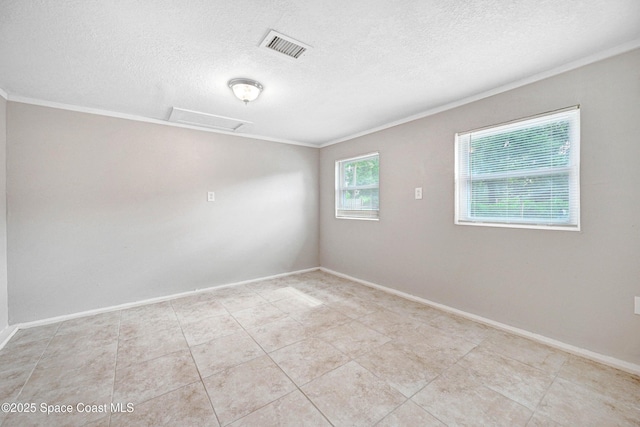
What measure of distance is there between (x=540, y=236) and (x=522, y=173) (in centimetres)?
58

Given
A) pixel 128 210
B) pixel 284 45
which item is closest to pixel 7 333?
pixel 128 210

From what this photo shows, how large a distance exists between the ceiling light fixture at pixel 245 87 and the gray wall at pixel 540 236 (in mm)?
1936

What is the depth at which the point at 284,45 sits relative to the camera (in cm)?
176

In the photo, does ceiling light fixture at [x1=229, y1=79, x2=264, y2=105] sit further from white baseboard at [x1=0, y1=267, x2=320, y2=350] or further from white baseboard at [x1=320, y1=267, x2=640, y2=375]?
white baseboard at [x1=320, y1=267, x2=640, y2=375]

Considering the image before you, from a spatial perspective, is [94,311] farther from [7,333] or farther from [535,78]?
[535,78]

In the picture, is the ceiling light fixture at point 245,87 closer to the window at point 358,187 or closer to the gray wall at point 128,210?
the gray wall at point 128,210

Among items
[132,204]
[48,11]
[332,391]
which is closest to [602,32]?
[332,391]

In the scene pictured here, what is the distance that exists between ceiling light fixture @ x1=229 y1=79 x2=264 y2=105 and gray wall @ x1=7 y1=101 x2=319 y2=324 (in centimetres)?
153

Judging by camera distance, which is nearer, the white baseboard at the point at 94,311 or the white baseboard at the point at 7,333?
the white baseboard at the point at 7,333

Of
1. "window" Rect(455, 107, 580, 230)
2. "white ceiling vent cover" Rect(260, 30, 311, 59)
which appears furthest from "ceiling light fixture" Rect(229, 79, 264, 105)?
"window" Rect(455, 107, 580, 230)

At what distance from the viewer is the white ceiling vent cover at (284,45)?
5.45ft

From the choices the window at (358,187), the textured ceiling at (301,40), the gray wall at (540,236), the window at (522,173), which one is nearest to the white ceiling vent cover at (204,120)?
the textured ceiling at (301,40)

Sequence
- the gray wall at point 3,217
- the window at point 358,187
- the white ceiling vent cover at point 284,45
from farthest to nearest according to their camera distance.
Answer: the window at point 358,187
the gray wall at point 3,217
the white ceiling vent cover at point 284,45

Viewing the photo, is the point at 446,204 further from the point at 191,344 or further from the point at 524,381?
the point at 191,344
